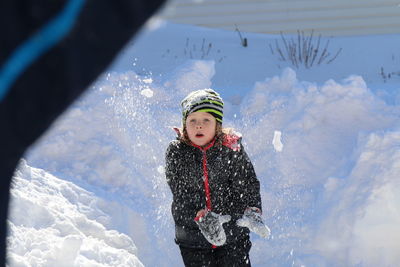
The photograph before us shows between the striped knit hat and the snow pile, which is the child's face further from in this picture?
the snow pile

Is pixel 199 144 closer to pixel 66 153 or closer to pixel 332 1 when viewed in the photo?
pixel 66 153

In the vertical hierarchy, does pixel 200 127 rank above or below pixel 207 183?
above

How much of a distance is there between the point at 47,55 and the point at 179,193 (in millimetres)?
3066

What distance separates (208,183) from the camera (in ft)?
12.8

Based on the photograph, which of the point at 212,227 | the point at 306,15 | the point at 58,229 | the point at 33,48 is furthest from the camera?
the point at 306,15

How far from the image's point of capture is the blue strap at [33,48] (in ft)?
2.83

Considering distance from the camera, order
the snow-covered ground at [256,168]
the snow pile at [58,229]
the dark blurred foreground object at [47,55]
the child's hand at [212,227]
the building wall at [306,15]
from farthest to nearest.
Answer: the building wall at [306,15] → the snow-covered ground at [256,168] → the snow pile at [58,229] → the child's hand at [212,227] → the dark blurred foreground object at [47,55]

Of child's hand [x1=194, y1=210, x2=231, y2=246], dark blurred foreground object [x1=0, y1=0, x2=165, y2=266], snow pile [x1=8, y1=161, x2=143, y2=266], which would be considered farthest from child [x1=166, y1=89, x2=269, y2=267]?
dark blurred foreground object [x1=0, y1=0, x2=165, y2=266]

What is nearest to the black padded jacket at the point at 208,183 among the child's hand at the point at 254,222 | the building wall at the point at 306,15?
the child's hand at the point at 254,222

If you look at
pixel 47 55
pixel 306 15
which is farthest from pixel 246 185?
pixel 306 15

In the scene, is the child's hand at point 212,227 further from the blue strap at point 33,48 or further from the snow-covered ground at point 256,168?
the blue strap at point 33,48

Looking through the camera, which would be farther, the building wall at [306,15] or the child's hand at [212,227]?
the building wall at [306,15]

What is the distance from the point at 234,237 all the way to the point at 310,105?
9.72 feet

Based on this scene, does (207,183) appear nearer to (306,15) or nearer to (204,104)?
(204,104)
